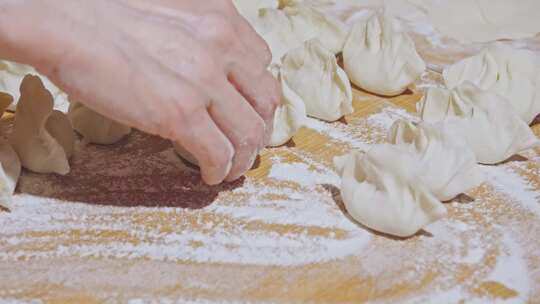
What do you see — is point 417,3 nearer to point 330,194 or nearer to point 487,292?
point 330,194

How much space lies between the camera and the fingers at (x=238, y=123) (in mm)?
1191

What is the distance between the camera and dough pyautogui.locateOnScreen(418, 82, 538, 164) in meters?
1.42

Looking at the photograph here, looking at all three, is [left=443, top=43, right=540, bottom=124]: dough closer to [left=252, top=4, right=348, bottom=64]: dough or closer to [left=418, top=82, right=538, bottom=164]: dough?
[left=418, top=82, right=538, bottom=164]: dough

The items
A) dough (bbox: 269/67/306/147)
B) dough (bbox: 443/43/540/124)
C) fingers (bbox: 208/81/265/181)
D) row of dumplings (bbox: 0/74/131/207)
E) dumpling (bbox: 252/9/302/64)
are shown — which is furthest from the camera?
dumpling (bbox: 252/9/302/64)

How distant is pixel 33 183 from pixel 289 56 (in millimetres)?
607

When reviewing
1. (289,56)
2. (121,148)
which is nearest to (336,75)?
(289,56)

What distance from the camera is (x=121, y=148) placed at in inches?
57.7

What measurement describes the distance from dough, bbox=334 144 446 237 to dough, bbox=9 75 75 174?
527 millimetres

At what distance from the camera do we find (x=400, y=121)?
1.37 metres

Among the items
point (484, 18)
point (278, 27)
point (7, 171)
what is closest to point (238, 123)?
point (7, 171)

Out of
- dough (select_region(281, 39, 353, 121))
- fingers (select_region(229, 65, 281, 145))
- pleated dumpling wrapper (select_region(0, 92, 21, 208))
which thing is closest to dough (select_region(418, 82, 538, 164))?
dough (select_region(281, 39, 353, 121))

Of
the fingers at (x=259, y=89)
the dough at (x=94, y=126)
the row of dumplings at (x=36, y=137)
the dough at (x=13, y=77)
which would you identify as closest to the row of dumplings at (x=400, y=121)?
the fingers at (x=259, y=89)

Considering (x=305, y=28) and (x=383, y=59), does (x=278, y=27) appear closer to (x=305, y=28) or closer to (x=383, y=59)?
(x=305, y=28)

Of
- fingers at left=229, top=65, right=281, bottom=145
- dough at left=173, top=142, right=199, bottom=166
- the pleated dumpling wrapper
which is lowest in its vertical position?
the pleated dumpling wrapper
